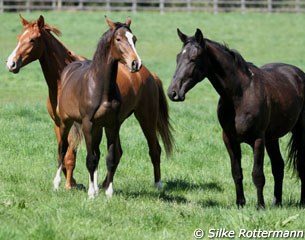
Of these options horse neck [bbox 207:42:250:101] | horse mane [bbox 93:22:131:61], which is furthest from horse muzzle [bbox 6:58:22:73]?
horse neck [bbox 207:42:250:101]

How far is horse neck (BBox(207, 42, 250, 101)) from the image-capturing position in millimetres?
7566

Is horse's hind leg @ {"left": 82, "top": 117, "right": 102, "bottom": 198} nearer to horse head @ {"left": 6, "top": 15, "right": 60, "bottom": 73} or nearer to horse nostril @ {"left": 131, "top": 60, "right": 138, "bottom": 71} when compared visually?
horse nostril @ {"left": 131, "top": 60, "right": 138, "bottom": 71}

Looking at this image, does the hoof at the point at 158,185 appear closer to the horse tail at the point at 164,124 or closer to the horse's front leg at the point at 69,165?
the horse tail at the point at 164,124

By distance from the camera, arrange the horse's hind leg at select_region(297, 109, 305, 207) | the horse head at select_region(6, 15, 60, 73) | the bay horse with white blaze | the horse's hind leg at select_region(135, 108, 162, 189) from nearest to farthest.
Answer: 1. the bay horse with white blaze
2. the horse's hind leg at select_region(297, 109, 305, 207)
3. the horse head at select_region(6, 15, 60, 73)
4. the horse's hind leg at select_region(135, 108, 162, 189)

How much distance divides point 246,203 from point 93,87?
2.20 metres

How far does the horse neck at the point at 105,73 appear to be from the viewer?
792cm

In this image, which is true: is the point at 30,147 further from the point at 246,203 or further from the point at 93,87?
the point at 246,203

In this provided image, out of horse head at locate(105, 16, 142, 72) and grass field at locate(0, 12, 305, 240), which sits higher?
horse head at locate(105, 16, 142, 72)

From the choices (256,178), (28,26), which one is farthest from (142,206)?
(28,26)

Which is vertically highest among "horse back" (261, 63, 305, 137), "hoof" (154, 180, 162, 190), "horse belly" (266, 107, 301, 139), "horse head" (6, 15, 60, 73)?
"horse head" (6, 15, 60, 73)

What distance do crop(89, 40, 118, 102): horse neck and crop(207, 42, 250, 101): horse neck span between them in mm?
1142

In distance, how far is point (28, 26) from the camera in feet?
29.0

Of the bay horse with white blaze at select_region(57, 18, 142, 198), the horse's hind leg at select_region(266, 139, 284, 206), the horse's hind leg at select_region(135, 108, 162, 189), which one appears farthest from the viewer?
the horse's hind leg at select_region(135, 108, 162, 189)

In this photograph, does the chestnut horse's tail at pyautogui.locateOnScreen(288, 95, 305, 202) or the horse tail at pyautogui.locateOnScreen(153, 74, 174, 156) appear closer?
the chestnut horse's tail at pyautogui.locateOnScreen(288, 95, 305, 202)
